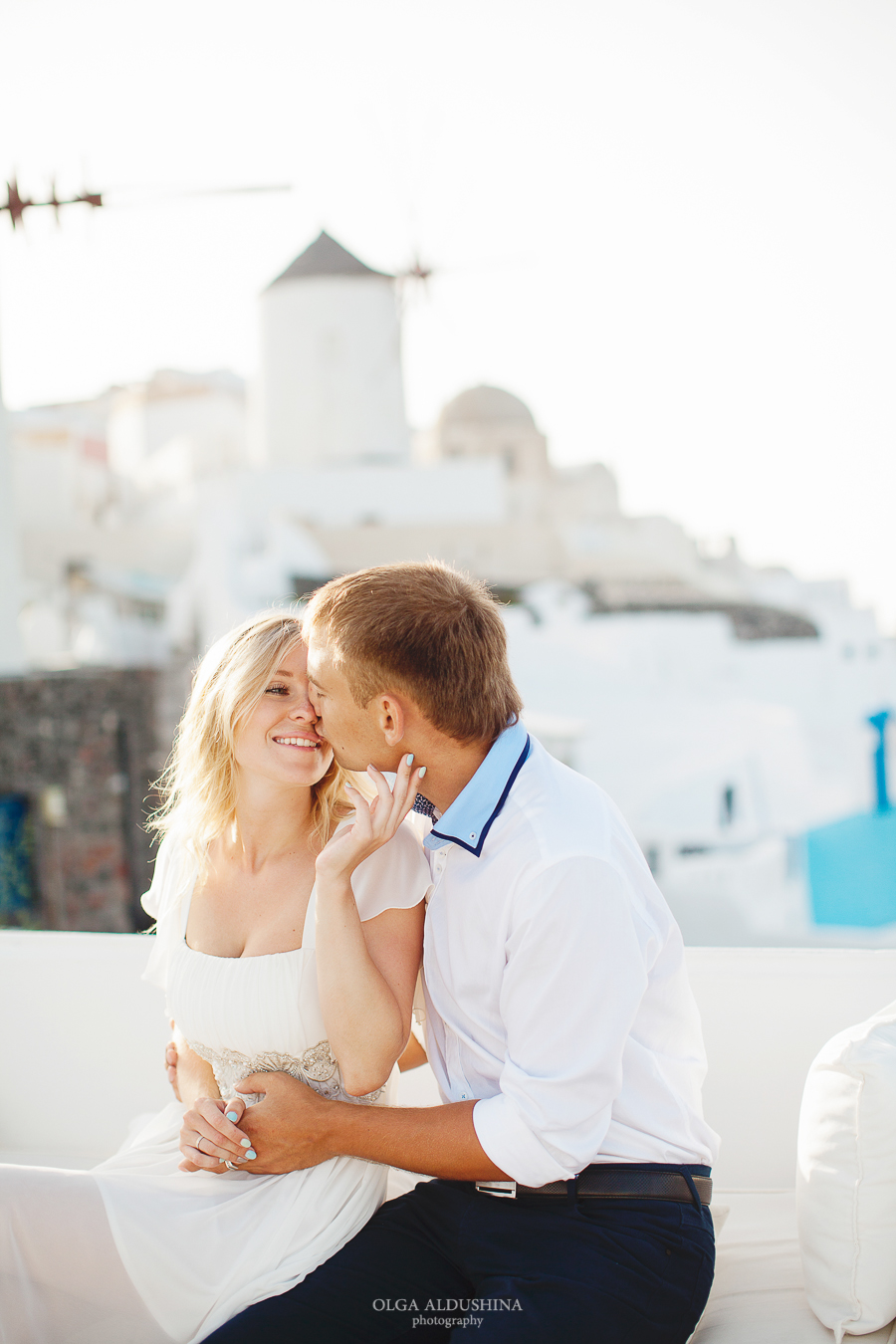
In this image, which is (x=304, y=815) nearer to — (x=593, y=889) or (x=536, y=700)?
(x=593, y=889)

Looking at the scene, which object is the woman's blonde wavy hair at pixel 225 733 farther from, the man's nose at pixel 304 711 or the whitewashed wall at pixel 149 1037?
the whitewashed wall at pixel 149 1037

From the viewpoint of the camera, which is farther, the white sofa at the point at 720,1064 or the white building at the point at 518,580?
the white building at the point at 518,580

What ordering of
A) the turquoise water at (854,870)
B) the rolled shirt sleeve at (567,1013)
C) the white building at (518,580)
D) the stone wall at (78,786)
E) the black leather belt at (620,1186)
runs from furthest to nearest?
1. the white building at (518,580)
2. the turquoise water at (854,870)
3. the stone wall at (78,786)
4. the black leather belt at (620,1186)
5. the rolled shirt sleeve at (567,1013)

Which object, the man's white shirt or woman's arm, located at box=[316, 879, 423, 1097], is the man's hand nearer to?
woman's arm, located at box=[316, 879, 423, 1097]

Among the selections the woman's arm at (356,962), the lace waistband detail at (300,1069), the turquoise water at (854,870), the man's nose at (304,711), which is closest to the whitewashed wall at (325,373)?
the turquoise water at (854,870)

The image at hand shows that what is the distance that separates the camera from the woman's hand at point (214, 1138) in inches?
66.7

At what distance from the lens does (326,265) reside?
31422mm

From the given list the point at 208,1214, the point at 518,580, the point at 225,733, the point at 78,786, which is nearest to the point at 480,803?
the point at 225,733

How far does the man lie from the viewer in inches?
58.7

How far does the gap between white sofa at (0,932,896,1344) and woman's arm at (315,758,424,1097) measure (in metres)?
0.61

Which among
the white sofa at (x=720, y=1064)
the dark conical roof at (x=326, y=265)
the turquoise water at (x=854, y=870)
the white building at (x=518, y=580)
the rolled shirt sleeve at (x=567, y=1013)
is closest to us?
the rolled shirt sleeve at (x=567, y=1013)

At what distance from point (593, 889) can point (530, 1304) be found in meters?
0.55

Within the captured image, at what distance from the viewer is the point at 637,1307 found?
→ 1.51m

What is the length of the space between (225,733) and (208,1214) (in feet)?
2.49
